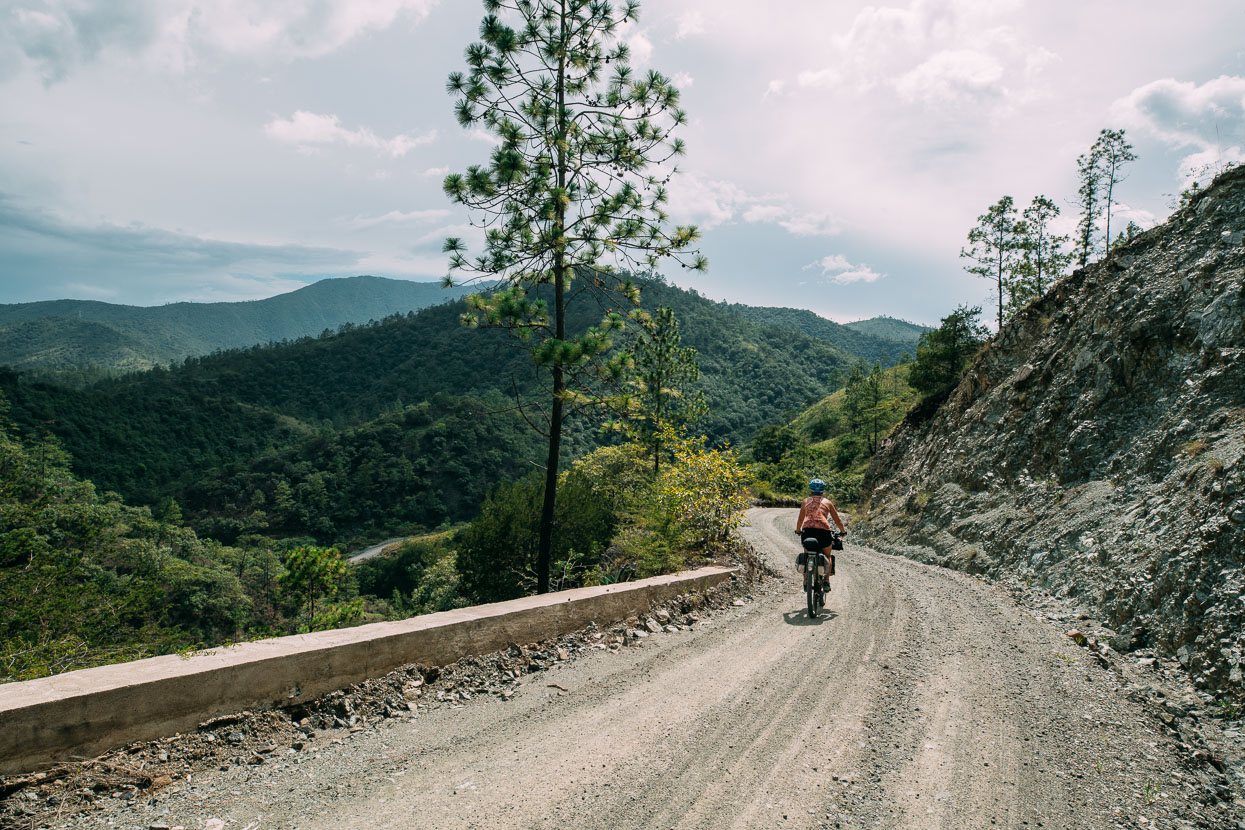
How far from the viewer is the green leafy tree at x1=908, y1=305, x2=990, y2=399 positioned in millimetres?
35344

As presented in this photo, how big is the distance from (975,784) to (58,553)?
18559mm

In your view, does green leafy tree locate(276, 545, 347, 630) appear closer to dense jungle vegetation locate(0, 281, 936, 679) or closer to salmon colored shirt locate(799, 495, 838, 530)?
dense jungle vegetation locate(0, 281, 936, 679)

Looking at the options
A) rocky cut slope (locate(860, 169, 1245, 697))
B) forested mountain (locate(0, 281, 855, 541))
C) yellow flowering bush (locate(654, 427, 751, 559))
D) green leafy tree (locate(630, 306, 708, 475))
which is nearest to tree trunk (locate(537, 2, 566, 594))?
yellow flowering bush (locate(654, 427, 751, 559))

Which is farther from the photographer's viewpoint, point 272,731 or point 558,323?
point 558,323

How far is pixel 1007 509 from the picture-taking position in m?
12.0

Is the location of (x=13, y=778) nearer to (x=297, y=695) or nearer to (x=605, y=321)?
(x=297, y=695)

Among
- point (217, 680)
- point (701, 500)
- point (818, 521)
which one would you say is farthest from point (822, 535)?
point (217, 680)

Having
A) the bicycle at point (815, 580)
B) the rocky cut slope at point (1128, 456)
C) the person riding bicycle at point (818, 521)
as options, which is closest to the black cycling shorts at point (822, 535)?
the person riding bicycle at point (818, 521)

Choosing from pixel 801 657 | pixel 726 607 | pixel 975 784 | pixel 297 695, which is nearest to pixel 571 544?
pixel 726 607

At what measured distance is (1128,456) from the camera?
9516 millimetres

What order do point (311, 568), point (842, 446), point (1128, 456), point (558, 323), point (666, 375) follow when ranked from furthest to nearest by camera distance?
1. point (842, 446)
2. point (666, 375)
3. point (311, 568)
4. point (1128, 456)
5. point (558, 323)

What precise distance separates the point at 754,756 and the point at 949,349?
3863 centimetres

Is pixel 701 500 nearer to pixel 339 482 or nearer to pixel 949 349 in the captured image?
pixel 949 349

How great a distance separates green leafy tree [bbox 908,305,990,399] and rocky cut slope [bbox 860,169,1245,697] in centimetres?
2032
